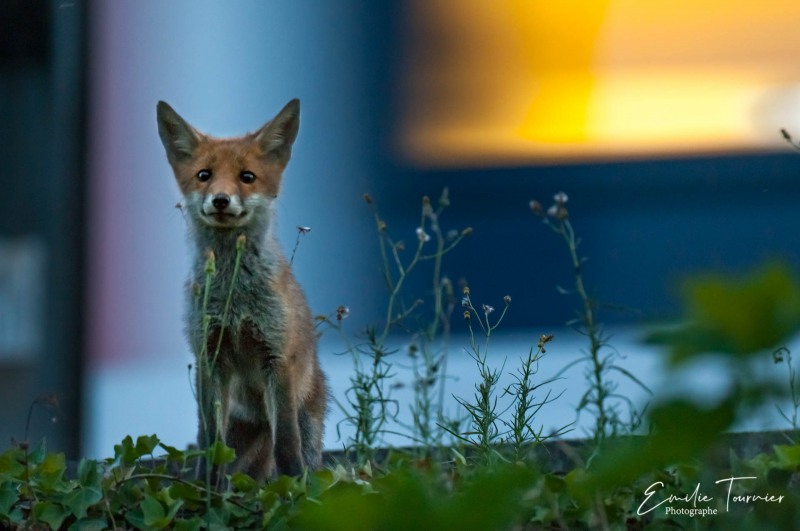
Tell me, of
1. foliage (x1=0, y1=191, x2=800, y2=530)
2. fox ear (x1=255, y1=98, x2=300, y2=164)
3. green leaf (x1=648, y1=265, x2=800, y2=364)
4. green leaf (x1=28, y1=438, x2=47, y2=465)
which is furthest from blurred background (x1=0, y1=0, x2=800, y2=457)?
green leaf (x1=648, y1=265, x2=800, y2=364)

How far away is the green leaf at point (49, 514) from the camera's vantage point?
7.10 feet

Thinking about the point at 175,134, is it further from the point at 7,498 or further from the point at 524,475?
the point at 524,475

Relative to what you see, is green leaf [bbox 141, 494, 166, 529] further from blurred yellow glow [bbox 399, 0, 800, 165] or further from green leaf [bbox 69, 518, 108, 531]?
blurred yellow glow [bbox 399, 0, 800, 165]

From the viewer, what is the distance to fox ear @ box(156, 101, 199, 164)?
316cm

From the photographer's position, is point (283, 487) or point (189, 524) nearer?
point (189, 524)

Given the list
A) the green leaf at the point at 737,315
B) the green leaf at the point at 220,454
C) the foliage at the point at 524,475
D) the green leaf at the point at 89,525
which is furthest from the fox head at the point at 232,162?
the green leaf at the point at 737,315

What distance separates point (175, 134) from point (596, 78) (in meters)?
2.72

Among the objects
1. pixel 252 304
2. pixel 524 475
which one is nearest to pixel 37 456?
pixel 252 304

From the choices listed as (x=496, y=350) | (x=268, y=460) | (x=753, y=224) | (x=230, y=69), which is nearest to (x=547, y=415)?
(x=496, y=350)

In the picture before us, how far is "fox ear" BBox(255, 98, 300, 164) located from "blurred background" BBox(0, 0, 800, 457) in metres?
1.86

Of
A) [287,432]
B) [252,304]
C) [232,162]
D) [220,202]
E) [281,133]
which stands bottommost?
[287,432]

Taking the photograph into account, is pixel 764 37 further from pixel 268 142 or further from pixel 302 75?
pixel 268 142

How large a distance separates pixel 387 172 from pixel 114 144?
149 cm

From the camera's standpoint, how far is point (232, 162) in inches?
122
